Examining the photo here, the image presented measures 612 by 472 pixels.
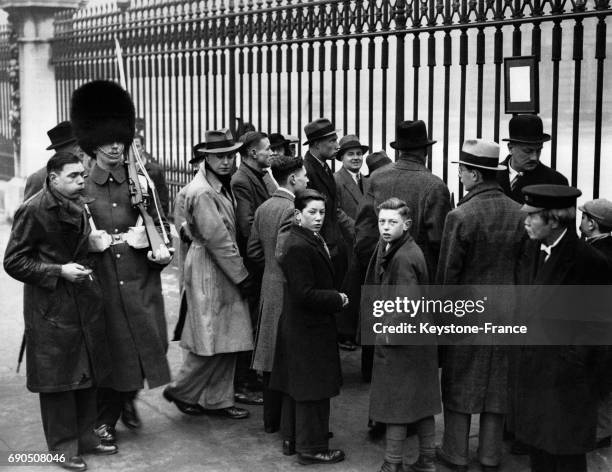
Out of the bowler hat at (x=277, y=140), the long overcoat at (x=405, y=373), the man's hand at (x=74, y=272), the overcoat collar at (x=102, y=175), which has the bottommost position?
the long overcoat at (x=405, y=373)

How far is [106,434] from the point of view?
5.67 metres

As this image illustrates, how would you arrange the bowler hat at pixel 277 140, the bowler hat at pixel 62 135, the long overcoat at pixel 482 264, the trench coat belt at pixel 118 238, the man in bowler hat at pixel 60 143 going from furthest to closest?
the bowler hat at pixel 277 140, the bowler hat at pixel 62 135, the man in bowler hat at pixel 60 143, the trench coat belt at pixel 118 238, the long overcoat at pixel 482 264

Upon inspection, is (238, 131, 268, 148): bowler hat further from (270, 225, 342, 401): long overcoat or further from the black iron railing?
(270, 225, 342, 401): long overcoat

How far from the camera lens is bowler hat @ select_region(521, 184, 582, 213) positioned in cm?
451

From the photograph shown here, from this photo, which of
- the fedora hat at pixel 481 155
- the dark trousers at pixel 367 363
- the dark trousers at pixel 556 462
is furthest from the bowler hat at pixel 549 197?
the dark trousers at pixel 367 363

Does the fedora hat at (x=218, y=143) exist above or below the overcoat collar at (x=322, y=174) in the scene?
above

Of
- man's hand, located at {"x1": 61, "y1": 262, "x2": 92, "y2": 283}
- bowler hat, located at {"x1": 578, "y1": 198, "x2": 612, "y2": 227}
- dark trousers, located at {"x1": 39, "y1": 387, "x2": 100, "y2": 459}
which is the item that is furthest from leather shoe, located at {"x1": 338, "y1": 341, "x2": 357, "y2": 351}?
man's hand, located at {"x1": 61, "y1": 262, "x2": 92, "y2": 283}

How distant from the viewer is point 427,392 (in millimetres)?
5066

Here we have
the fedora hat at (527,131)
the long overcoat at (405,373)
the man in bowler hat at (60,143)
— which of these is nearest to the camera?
the long overcoat at (405,373)

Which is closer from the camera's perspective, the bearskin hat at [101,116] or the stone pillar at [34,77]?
the bearskin hat at [101,116]

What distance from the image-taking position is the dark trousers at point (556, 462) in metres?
4.56

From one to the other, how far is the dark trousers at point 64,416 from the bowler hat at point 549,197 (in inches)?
105

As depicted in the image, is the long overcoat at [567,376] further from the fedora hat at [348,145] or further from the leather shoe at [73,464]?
the fedora hat at [348,145]

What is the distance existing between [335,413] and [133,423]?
1.30m
